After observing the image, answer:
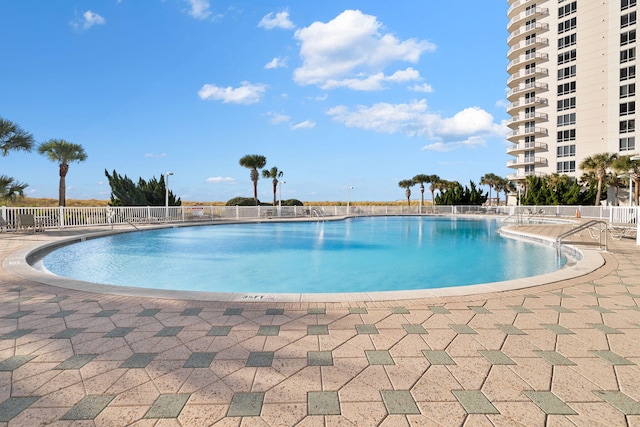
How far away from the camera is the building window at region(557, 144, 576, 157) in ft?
129

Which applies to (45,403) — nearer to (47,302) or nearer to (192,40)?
(47,302)

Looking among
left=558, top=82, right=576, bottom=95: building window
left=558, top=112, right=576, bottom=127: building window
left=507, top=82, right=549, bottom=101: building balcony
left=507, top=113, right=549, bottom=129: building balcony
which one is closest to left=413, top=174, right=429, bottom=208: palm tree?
left=507, top=113, right=549, bottom=129: building balcony

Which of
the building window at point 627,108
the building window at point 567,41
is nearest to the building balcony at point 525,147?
the building window at point 627,108

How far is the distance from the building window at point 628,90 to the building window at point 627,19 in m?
6.36

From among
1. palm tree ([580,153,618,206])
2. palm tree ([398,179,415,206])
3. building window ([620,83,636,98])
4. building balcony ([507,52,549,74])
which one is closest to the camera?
palm tree ([580,153,618,206])

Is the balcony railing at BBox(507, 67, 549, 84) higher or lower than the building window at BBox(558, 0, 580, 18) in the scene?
lower

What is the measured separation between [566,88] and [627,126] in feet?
26.5

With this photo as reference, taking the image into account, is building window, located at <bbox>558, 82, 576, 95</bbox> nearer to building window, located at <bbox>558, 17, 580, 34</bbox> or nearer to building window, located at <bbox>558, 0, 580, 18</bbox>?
building window, located at <bbox>558, 17, 580, 34</bbox>

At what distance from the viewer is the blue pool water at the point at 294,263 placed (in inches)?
284

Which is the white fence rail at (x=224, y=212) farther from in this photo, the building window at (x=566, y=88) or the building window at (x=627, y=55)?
the building window at (x=627, y=55)

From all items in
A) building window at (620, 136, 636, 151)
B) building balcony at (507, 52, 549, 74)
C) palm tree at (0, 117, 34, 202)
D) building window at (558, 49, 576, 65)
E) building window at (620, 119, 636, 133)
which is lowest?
palm tree at (0, 117, 34, 202)

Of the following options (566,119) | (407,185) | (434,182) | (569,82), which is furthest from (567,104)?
(407,185)

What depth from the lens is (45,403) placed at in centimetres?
200

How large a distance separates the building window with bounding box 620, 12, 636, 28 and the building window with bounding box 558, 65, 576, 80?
17.4 ft
